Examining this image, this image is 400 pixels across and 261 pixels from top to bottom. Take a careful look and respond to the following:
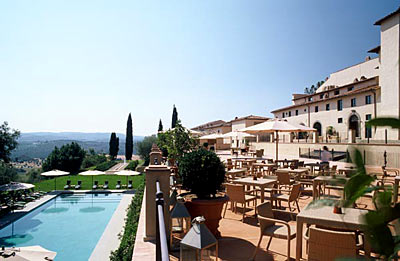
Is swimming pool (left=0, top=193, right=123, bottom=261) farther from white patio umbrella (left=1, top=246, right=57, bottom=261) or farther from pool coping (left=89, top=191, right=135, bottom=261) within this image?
white patio umbrella (left=1, top=246, right=57, bottom=261)

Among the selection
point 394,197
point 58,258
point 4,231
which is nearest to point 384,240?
point 394,197

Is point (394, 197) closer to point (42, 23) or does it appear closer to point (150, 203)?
point (150, 203)

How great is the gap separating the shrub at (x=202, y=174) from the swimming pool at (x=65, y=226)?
8.57 m

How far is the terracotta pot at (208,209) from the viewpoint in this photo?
437 cm

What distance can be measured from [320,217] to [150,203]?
2.65 meters

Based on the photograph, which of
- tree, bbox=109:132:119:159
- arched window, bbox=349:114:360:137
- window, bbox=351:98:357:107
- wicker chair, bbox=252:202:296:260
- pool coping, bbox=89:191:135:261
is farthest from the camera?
tree, bbox=109:132:119:159

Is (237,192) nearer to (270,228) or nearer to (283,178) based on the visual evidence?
(270,228)

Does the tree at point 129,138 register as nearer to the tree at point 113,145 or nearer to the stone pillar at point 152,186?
the tree at point 113,145

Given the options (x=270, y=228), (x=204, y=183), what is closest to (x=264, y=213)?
(x=270, y=228)

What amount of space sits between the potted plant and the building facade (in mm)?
15245

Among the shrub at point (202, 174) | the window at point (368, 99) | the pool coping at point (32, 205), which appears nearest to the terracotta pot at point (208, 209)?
the shrub at point (202, 174)

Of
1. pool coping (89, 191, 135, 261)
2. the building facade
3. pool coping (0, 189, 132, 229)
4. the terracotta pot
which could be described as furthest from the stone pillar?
the building facade

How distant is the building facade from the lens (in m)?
23.9

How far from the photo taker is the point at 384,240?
0.57 m
